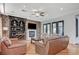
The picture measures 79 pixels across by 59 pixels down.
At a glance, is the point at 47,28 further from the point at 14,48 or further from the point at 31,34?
the point at 14,48

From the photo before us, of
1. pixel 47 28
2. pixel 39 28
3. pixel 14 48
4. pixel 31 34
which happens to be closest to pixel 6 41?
pixel 14 48

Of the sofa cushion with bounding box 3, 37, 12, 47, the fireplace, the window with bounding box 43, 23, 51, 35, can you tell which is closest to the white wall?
the window with bounding box 43, 23, 51, 35

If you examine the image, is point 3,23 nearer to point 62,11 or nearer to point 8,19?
point 8,19

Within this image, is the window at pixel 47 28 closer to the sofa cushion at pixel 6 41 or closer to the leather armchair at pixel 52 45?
the leather armchair at pixel 52 45

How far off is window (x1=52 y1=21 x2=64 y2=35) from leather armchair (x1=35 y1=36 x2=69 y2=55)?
0.14m

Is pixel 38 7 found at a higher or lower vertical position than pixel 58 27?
higher

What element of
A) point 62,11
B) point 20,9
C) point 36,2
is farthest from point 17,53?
point 62,11

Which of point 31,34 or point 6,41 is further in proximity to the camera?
point 31,34

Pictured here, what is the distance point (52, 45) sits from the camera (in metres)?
2.79

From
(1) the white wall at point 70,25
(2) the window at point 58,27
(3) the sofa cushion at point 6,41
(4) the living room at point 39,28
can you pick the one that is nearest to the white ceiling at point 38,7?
(4) the living room at point 39,28

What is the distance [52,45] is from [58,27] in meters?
0.43

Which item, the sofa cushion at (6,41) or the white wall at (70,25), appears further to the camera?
the white wall at (70,25)

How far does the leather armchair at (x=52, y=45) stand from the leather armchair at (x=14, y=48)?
1.02 feet

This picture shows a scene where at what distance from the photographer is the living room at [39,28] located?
8.95 ft
